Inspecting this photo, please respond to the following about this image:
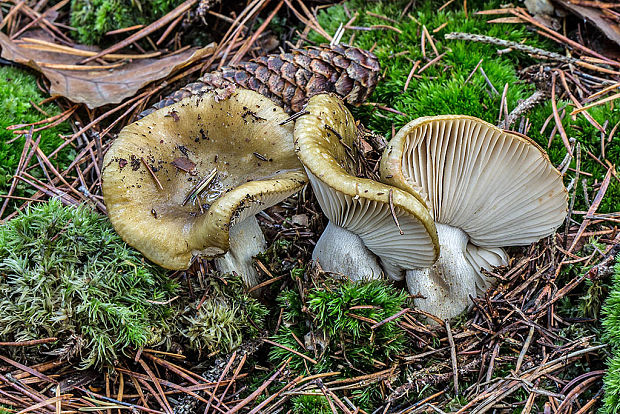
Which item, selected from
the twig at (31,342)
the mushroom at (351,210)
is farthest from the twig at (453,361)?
the twig at (31,342)

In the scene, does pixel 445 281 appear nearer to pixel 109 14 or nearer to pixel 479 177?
pixel 479 177

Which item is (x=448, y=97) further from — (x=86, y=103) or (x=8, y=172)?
(x=8, y=172)

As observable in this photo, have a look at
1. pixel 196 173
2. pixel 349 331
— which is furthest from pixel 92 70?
pixel 349 331

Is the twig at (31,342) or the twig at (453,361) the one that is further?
the twig at (453,361)

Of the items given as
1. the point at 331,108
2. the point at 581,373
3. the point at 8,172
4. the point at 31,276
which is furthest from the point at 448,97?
the point at 8,172

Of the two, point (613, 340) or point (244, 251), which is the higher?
point (244, 251)

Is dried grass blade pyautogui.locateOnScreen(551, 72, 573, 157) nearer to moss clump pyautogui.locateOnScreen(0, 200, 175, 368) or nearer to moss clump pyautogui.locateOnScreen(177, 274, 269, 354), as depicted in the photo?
moss clump pyautogui.locateOnScreen(177, 274, 269, 354)

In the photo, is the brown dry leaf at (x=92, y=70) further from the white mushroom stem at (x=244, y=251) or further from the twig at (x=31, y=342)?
the twig at (x=31, y=342)
